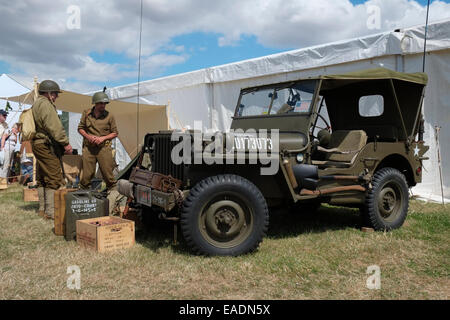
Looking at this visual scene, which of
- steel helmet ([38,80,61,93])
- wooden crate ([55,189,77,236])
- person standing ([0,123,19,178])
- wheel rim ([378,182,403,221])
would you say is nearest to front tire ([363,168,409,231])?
wheel rim ([378,182,403,221])

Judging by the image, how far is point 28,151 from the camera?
9523 mm

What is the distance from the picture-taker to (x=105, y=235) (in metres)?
3.83

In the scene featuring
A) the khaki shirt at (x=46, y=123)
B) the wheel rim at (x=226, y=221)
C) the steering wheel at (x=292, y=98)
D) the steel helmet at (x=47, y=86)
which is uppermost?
the steel helmet at (x=47, y=86)

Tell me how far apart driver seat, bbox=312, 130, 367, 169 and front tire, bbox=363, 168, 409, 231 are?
0.37 meters

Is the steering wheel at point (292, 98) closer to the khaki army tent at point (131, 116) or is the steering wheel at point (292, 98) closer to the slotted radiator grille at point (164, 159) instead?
the slotted radiator grille at point (164, 159)

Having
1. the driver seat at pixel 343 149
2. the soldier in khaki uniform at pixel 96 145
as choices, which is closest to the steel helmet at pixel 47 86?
the soldier in khaki uniform at pixel 96 145

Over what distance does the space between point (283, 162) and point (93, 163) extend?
290 centimetres

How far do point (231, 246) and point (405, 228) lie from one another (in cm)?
239

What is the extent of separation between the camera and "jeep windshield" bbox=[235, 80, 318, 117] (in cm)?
447

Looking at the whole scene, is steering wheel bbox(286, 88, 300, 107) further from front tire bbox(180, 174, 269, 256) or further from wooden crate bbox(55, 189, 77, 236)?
wooden crate bbox(55, 189, 77, 236)

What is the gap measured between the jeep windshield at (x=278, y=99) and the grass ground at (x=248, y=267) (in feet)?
4.63
